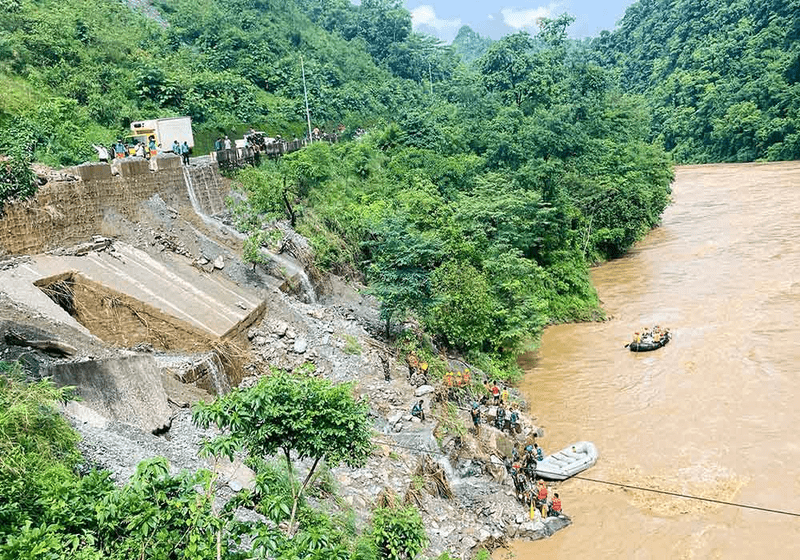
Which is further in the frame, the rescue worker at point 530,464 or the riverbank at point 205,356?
the rescue worker at point 530,464

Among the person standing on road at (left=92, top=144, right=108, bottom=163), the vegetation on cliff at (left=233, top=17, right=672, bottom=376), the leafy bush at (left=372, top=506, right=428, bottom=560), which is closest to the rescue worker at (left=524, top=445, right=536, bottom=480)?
the vegetation on cliff at (left=233, top=17, right=672, bottom=376)

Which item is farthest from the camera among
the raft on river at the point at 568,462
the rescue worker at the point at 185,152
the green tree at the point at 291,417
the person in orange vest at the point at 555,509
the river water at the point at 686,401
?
the rescue worker at the point at 185,152

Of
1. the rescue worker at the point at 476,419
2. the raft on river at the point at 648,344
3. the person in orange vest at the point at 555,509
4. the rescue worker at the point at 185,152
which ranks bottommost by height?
the person in orange vest at the point at 555,509

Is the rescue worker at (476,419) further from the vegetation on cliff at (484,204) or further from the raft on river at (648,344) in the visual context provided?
the raft on river at (648,344)

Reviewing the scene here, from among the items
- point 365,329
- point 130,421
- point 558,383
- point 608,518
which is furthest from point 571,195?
point 130,421

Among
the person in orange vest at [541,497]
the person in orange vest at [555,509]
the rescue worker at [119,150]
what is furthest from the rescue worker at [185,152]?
the person in orange vest at [555,509]

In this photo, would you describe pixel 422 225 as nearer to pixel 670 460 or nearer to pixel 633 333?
pixel 633 333

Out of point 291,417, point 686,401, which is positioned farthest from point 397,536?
point 686,401
